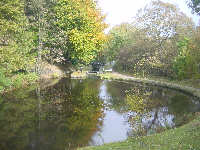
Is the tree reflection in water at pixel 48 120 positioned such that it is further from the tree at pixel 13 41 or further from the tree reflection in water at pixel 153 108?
the tree at pixel 13 41

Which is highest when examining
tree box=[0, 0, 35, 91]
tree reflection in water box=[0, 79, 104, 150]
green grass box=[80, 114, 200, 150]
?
tree box=[0, 0, 35, 91]

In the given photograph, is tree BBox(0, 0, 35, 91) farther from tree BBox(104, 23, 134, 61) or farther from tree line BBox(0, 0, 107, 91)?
tree BBox(104, 23, 134, 61)

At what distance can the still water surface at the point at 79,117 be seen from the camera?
14090 mm

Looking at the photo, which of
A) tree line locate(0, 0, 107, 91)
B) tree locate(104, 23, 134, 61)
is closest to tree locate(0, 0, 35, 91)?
tree line locate(0, 0, 107, 91)

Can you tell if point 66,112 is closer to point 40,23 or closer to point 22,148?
point 22,148

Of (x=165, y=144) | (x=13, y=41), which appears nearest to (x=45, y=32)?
(x=13, y=41)

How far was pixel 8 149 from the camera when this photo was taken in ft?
42.7

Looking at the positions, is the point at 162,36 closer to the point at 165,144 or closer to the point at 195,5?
the point at 195,5

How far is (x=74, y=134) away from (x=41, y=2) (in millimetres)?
31389

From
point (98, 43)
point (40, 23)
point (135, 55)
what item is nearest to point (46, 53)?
point (40, 23)

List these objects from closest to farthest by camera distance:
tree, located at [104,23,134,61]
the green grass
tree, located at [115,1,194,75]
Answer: the green grass → tree, located at [115,1,194,75] → tree, located at [104,23,134,61]

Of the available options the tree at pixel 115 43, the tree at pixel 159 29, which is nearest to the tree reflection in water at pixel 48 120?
the tree at pixel 159 29

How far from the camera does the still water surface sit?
1409 centimetres

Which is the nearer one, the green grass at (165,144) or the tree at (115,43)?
the green grass at (165,144)
